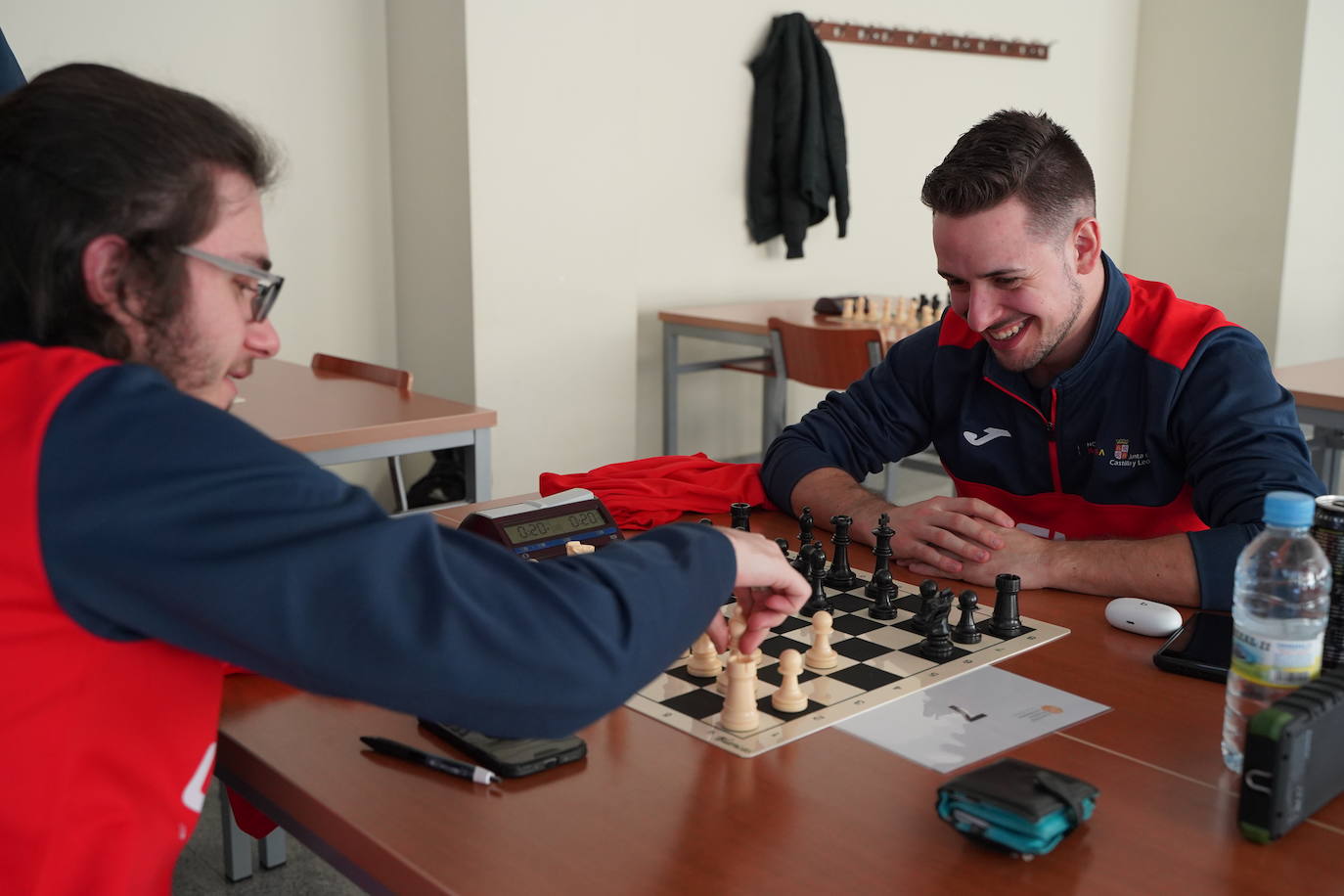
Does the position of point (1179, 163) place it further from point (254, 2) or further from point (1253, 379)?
point (1253, 379)

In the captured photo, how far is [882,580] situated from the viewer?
5.27 feet

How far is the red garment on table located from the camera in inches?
79.4

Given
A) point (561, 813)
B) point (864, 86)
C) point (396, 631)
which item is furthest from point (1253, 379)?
point (864, 86)

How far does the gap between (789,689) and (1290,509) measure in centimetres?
51

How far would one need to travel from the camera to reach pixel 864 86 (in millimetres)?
5809

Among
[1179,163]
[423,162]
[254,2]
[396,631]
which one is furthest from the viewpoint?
[1179,163]

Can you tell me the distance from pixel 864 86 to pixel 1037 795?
5.25 m

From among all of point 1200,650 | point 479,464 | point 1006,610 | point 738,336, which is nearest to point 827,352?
point 738,336

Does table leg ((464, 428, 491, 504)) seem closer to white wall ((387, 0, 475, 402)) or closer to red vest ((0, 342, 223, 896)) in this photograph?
white wall ((387, 0, 475, 402))

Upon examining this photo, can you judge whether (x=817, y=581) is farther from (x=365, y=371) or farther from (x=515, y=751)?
(x=365, y=371)

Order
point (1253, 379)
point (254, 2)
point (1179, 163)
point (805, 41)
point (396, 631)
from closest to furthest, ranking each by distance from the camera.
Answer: point (396, 631) < point (1253, 379) < point (254, 2) < point (805, 41) < point (1179, 163)

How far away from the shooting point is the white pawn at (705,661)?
1.38 meters

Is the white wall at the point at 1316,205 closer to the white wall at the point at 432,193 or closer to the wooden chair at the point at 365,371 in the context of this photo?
the white wall at the point at 432,193

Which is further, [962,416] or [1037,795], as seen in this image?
[962,416]
